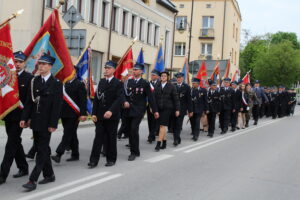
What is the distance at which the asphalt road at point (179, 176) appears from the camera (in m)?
6.12

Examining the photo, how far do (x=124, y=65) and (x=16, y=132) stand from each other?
5923 millimetres

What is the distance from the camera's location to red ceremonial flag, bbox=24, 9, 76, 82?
766 cm

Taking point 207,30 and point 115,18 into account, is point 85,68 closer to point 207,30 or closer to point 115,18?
point 115,18

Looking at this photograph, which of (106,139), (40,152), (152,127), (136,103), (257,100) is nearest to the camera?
(40,152)

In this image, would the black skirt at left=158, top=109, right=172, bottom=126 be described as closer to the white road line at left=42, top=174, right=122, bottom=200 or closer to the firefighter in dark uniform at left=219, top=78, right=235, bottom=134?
the white road line at left=42, top=174, right=122, bottom=200

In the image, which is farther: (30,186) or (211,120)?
(211,120)

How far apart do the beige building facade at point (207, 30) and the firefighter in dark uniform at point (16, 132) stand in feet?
141

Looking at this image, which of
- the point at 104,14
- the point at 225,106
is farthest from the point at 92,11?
the point at 225,106

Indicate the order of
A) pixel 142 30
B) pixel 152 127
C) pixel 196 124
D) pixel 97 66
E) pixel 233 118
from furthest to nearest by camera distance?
pixel 142 30 < pixel 97 66 < pixel 233 118 < pixel 196 124 < pixel 152 127

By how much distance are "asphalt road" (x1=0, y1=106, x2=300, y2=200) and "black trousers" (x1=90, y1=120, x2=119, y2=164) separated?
22cm

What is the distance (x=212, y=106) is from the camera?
14344 millimetres

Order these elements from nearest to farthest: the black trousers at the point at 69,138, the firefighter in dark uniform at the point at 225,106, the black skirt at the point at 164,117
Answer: the black trousers at the point at 69,138
the black skirt at the point at 164,117
the firefighter in dark uniform at the point at 225,106

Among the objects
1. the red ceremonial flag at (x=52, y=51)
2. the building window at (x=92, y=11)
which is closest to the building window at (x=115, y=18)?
the building window at (x=92, y=11)

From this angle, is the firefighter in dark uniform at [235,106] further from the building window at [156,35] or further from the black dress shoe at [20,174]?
the building window at [156,35]
